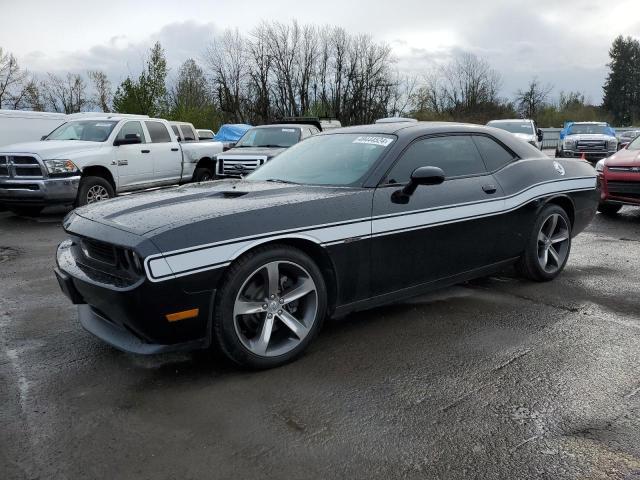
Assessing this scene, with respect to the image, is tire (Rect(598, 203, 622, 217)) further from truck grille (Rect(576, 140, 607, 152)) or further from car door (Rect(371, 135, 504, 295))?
truck grille (Rect(576, 140, 607, 152))

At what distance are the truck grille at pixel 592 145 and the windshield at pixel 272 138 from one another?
12.5 m

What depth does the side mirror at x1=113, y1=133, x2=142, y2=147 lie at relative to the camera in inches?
404

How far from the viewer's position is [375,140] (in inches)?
166

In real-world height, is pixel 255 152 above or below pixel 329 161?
below

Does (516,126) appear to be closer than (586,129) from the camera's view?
Yes

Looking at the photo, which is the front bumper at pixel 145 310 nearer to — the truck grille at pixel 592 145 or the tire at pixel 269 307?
the tire at pixel 269 307

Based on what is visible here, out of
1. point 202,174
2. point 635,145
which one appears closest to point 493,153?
point 635,145

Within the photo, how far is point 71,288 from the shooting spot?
11.2 feet

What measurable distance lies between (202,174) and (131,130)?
2422 mm

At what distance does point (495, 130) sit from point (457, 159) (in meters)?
0.82

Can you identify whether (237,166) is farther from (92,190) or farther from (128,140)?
(92,190)

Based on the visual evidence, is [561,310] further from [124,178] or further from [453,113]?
[453,113]

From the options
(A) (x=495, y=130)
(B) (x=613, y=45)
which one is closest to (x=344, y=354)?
(A) (x=495, y=130)

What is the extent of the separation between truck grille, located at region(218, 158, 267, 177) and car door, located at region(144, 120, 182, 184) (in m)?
1.19
